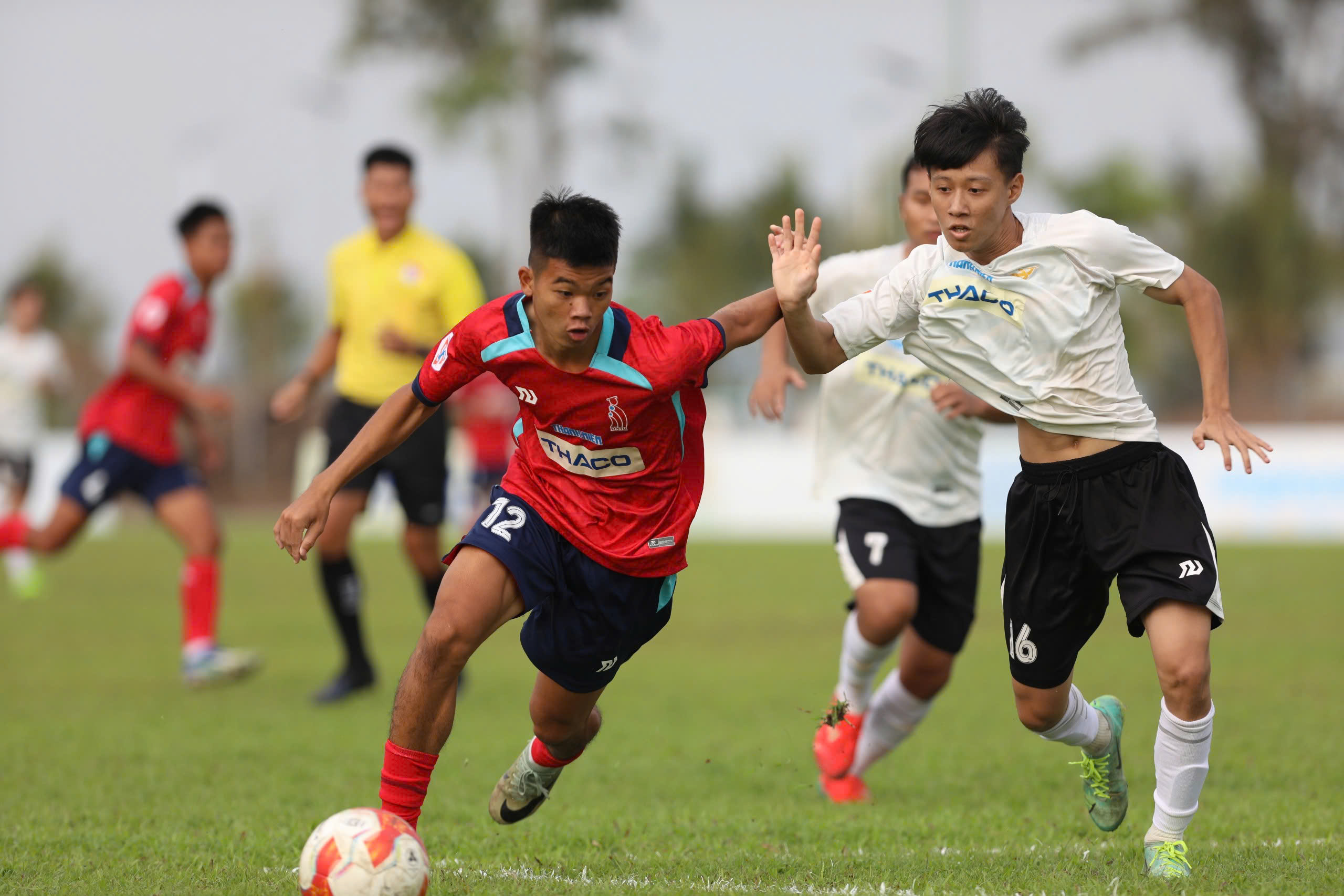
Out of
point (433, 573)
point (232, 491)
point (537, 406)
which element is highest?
point (537, 406)

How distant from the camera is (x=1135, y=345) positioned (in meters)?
33.4

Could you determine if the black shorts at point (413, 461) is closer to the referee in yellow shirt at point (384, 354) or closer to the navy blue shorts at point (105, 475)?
the referee in yellow shirt at point (384, 354)

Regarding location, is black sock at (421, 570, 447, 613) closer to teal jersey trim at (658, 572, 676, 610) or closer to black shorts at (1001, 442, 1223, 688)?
teal jersey trim at (658, 572, 676, 610)

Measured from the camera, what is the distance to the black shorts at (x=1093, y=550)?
4270mm

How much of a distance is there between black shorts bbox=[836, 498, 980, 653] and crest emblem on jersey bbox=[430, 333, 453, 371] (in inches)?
86.0

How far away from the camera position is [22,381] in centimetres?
1525

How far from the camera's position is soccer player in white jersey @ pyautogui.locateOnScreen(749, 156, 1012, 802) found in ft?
19.1

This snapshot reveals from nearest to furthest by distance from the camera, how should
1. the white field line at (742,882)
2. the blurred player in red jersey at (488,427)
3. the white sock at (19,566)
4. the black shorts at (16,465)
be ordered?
1. the white field line at (742,882)
2. the white sock at (19,566)
3. the black shorts at (16,465)
4. the blurred player in red jersey at (488,427)

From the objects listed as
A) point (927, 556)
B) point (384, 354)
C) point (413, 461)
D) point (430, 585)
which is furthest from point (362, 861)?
point (384, 354)

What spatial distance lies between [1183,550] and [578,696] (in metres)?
1.94

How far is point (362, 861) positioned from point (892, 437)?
10.1ft

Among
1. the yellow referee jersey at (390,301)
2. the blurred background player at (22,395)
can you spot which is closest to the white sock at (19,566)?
the blurred background player at (22,395)

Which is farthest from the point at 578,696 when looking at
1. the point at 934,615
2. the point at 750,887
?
the point at 934,615

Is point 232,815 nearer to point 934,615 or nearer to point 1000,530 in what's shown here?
point 934,615
